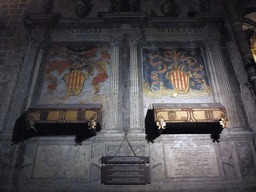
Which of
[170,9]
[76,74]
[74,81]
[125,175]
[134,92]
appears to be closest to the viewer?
[125,175]

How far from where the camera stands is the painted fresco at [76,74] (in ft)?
18.7

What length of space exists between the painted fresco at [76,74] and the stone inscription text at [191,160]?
2483 millimetres

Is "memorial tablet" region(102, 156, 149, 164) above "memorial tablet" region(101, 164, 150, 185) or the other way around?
above

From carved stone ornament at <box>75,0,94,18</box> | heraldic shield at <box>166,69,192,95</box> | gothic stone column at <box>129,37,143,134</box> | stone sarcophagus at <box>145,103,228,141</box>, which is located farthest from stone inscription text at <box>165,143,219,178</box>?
carved stone ornament at <box>75,0,94,18</box>

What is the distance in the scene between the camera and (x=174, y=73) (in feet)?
20.1

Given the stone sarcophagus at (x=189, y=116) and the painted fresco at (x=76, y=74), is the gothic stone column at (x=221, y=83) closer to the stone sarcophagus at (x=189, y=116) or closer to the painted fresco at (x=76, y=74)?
the stone sarcophagus at (x=189, y=116)

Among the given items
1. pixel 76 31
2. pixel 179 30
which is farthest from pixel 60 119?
pixel 179 30

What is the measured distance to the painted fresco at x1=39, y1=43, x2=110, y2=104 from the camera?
571cm

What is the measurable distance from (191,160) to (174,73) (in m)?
2.71

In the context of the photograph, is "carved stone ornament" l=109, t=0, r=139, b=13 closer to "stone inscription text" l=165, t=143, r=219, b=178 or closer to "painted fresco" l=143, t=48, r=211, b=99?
"painted fresco" l=143, t=48, r=211, b=99

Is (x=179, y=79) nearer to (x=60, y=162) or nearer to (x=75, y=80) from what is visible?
(x=75, y=80)

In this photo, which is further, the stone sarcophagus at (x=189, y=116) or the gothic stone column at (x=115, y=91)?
the gothic stone column at (x=115, y=91)

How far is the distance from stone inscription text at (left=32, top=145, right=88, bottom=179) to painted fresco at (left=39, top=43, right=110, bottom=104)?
4.60 ft

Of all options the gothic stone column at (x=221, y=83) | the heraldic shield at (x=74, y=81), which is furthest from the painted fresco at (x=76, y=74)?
the gothic stone column at (x=221, y=83)
